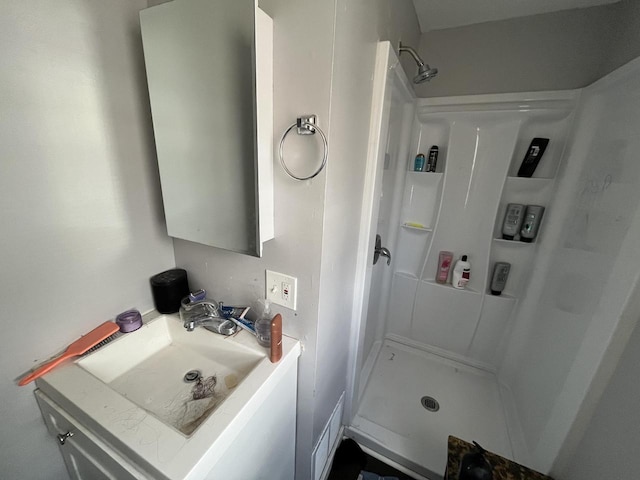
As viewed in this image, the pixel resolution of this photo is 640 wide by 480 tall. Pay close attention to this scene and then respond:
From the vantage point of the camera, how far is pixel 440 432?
54.4 inches

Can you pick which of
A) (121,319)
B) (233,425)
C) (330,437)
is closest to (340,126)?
(233,425)

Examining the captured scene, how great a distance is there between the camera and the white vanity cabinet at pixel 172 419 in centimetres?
52

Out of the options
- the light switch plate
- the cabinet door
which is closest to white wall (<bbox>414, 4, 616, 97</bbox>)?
the light switch plate

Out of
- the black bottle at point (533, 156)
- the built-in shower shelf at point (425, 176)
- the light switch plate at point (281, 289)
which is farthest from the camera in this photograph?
the built-in shower shelf at point (425, 176)

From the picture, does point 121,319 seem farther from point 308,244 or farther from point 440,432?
point 440,432

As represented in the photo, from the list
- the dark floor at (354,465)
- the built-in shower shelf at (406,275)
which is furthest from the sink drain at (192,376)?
the built-in shower shelf at (406,275)

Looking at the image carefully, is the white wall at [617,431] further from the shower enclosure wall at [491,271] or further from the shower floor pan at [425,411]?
the shower floor pan at [425,411]

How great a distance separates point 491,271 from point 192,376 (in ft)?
6.26

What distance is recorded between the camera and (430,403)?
61.2 inches

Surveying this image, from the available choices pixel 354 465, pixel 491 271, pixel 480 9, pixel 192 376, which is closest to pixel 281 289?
pixel 192 376

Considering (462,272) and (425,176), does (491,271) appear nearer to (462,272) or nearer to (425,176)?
(462,272)

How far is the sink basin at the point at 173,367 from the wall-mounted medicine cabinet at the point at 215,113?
0.40 meters

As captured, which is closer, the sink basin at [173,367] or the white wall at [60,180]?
the white wall at [60,180]

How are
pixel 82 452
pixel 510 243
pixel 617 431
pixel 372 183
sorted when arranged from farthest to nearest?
1. pixel 510 243
2. pixel 372 183
3. pixel 617 431
4. pixel 82 452
